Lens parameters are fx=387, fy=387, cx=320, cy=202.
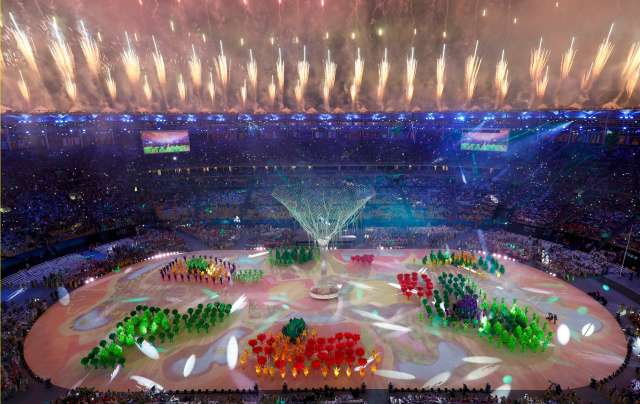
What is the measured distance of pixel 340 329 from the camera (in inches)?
965

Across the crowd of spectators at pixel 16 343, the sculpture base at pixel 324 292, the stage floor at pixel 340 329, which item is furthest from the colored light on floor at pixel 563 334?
the crowd of spectators at pixel 16 343

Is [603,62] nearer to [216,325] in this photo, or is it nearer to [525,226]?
[525,226]

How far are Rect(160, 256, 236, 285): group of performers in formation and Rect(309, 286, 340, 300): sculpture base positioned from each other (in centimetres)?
780

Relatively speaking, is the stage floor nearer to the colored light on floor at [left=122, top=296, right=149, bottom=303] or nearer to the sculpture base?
the colored light on floor at [left=122, top=296, right=149, bottom=303]

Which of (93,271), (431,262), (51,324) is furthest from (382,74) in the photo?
(51,324)

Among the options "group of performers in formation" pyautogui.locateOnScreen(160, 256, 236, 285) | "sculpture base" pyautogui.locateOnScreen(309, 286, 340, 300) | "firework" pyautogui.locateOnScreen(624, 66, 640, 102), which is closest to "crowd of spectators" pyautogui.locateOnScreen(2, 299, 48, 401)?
"group of performers in formation" pyautogui.locateOnScreen(160, 256, 236, 285)

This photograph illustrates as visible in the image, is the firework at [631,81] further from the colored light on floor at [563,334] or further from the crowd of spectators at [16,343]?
the crowd of spectators at [16,343]

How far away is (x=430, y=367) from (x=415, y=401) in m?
3.83

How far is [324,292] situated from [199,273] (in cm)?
1151

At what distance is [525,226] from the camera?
4341 centimetres

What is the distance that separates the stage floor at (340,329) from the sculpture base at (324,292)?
0.43 m

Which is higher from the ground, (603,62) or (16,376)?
(603,62)

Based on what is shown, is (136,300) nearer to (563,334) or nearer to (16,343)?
(16,343)

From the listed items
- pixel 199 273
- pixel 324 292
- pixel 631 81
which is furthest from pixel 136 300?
pixel 631 81
